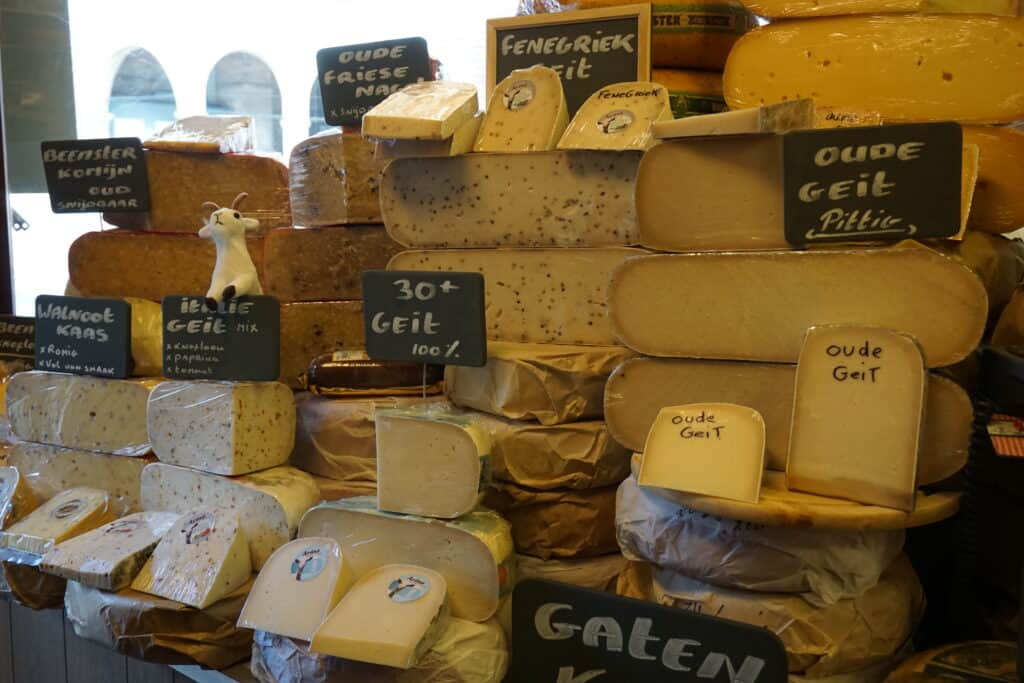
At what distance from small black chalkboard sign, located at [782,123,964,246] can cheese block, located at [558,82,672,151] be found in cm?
39

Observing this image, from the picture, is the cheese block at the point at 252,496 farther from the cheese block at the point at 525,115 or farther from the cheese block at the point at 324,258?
the cheese block at the point at 525,115

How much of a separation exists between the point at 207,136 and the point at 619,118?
3.79 ft

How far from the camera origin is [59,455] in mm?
2111

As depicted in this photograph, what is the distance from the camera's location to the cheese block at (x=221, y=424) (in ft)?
5.87

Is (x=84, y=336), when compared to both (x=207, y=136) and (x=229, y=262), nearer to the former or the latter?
(x=229, y=262)

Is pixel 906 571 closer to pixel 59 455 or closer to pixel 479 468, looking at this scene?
pixel 479 468

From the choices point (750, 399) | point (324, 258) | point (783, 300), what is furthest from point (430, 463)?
point (324, 258)

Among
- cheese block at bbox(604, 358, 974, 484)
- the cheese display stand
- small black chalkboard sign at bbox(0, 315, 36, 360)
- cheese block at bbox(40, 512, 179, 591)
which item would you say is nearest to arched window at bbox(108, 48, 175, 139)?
small black chalkboard sign at bbox(0, 315, 36, 360)

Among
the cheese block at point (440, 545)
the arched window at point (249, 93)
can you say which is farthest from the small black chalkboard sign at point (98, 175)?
the arched window at point (249, 93)

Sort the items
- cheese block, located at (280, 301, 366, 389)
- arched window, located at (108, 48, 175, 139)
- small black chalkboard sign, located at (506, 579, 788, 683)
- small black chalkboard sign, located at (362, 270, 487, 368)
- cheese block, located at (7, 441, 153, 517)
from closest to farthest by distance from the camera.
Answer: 1. small black chalkboard sign, located at (506, 579, 788, 683)
2. small black chalkboard sign, located at (362, 270, 487, 368)
3. cheese block, located at (7, 441, 153, 517)
4. cheese block, located at (280, 301, 366, 389)
5. arched window, located at (108, 48, 175, 139)

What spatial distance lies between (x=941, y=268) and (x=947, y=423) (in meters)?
0.23

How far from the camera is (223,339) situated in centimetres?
181

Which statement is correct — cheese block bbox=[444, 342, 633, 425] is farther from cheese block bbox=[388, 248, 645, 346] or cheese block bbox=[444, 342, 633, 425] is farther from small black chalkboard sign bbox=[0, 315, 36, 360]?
small black chalkboard sign bbox=[0, 315, 36, 360]

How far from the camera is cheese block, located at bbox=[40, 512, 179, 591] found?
170 cm
